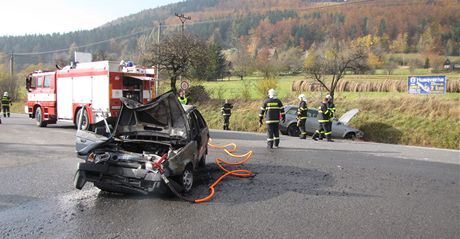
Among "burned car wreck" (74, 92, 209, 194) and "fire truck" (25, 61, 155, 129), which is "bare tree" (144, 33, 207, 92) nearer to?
"fire truck" (25, 61, 155, 129)

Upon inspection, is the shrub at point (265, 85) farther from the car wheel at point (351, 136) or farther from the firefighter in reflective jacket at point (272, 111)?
the firefighter in reflective jacket at point (272, 111)

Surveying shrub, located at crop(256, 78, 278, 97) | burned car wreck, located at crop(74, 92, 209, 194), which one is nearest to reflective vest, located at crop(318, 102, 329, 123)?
burned car wreck, located at crop(74, 92, 209, 194)

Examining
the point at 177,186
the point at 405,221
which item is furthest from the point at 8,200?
the point at 405,221

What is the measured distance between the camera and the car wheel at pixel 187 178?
5996mm

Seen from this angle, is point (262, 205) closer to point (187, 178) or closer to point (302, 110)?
point (187, 178)

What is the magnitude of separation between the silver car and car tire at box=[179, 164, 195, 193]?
1066 cm

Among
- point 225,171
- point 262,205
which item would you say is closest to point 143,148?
point 225,171

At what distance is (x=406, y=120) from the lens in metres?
17.4

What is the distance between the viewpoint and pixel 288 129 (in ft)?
54.4

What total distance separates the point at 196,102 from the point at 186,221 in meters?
23.1

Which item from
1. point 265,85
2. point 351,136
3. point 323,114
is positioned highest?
point 265,85

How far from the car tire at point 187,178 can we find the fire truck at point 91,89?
7501mm

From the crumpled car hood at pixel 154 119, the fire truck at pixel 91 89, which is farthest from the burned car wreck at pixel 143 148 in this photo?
the fire truck at pixel 91 89

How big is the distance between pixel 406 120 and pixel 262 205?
45.7 ft
